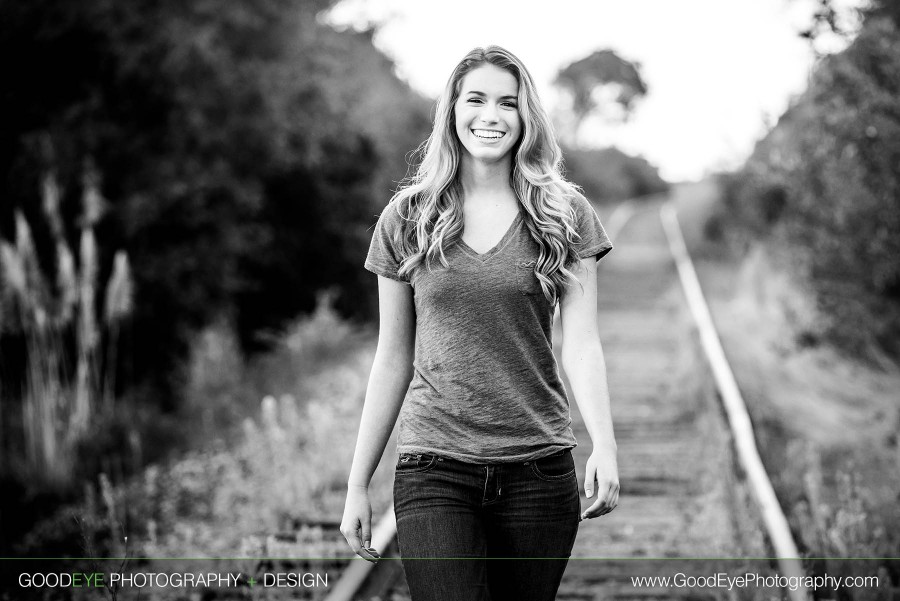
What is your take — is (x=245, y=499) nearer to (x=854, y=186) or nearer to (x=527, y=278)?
(x=527, y=278)

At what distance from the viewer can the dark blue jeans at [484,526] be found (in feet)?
7.27

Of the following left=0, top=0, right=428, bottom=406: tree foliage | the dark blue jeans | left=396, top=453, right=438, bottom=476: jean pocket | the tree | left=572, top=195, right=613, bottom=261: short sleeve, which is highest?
the tree

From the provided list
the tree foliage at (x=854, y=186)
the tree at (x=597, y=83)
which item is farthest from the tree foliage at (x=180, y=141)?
the tree at (x=597, y=83)

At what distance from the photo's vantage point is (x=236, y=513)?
5.68 m

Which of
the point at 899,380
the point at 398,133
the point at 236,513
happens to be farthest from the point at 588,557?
the point at 398,133

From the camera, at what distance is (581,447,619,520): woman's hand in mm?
2297

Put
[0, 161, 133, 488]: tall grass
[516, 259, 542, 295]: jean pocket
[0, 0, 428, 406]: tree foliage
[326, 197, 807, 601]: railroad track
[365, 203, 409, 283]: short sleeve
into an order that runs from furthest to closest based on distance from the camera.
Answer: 1. [0, 0, 428, 406]: tree foliage
2. [0, 161, 133, 488]: tall grass
3. [326, 197, 807, 601]: railroad track
4. [365, 203, 409, 283]: short sleeve
5. [516, 259, 542, 295]: jean pocket

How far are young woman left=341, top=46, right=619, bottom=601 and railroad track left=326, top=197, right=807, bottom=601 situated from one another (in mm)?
1695

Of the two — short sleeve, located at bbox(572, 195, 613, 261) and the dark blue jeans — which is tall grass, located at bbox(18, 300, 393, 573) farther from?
short sleeve, located at bbox(572, 195, 613, 261)

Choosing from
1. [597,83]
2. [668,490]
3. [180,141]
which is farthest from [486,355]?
[597,83]

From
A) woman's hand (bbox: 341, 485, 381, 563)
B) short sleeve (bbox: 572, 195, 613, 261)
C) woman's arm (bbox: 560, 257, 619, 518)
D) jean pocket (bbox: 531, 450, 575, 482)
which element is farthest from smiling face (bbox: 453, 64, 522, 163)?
woman's hand (bbox: 341, 485, 381, 563)

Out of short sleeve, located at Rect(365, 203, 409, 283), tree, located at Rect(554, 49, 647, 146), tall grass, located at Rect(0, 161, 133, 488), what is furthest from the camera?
tree, located at Rect(554, 49, 647, 146)

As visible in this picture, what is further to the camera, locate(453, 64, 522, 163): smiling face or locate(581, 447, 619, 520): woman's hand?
locate(453, 64, 522, 163): smiling face

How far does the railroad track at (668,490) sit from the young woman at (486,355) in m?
1.69
